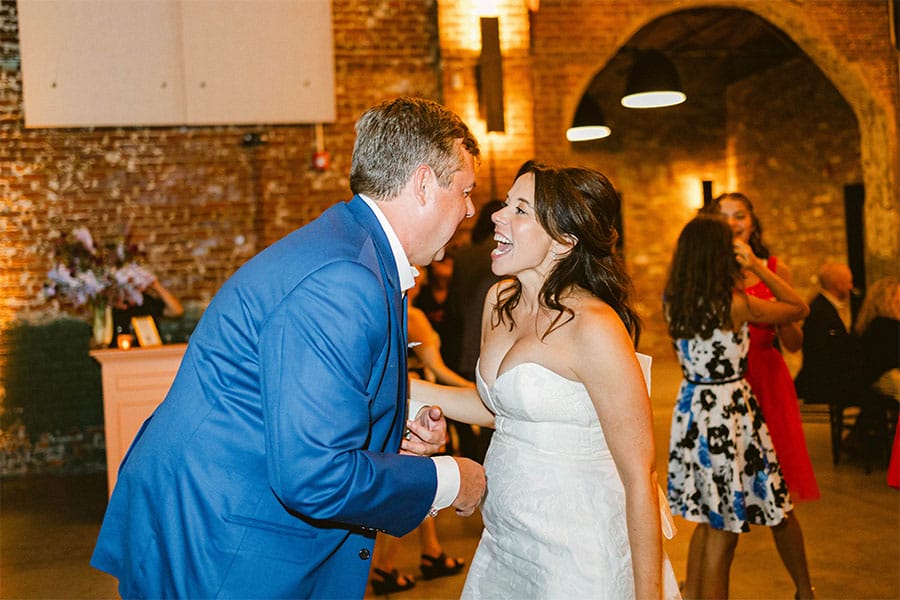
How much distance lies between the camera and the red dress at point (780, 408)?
146 inches

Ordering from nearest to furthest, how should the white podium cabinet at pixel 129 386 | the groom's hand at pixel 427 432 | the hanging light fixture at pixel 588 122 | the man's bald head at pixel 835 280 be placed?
the groom's hand at pixel 427 432 → the white podium cabinet at pixel 129 386 → the man's bald head at pixel 835 280 → the hanging light fixture at pixel 588 122

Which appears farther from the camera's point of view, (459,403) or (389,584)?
(389,584)

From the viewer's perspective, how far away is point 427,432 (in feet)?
6.00

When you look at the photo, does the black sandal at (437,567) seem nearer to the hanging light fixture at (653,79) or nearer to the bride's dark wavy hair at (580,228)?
the bride's dark wavy hair at (580,228)

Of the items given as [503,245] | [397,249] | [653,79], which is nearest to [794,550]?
[503,245]

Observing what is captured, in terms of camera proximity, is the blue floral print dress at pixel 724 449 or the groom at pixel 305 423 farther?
the blue floral print dress at pixel 724 449

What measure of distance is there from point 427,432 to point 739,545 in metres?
3.22

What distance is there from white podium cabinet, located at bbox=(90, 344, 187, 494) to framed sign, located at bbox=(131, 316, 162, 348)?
0.48 ft

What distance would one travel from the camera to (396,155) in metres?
1.64

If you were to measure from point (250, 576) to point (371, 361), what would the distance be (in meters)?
0.41

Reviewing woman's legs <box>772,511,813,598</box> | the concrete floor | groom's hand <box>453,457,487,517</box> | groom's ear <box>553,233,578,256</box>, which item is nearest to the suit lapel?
groom's hand <box>453,457,487,517</box>

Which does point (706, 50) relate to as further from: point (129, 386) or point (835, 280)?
point (129, 386)

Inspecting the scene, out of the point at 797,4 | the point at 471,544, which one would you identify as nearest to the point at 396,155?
the point at 471,544

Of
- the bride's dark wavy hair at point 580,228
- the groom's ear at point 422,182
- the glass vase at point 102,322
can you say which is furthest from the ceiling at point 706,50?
the groom's ear at point 422,182
